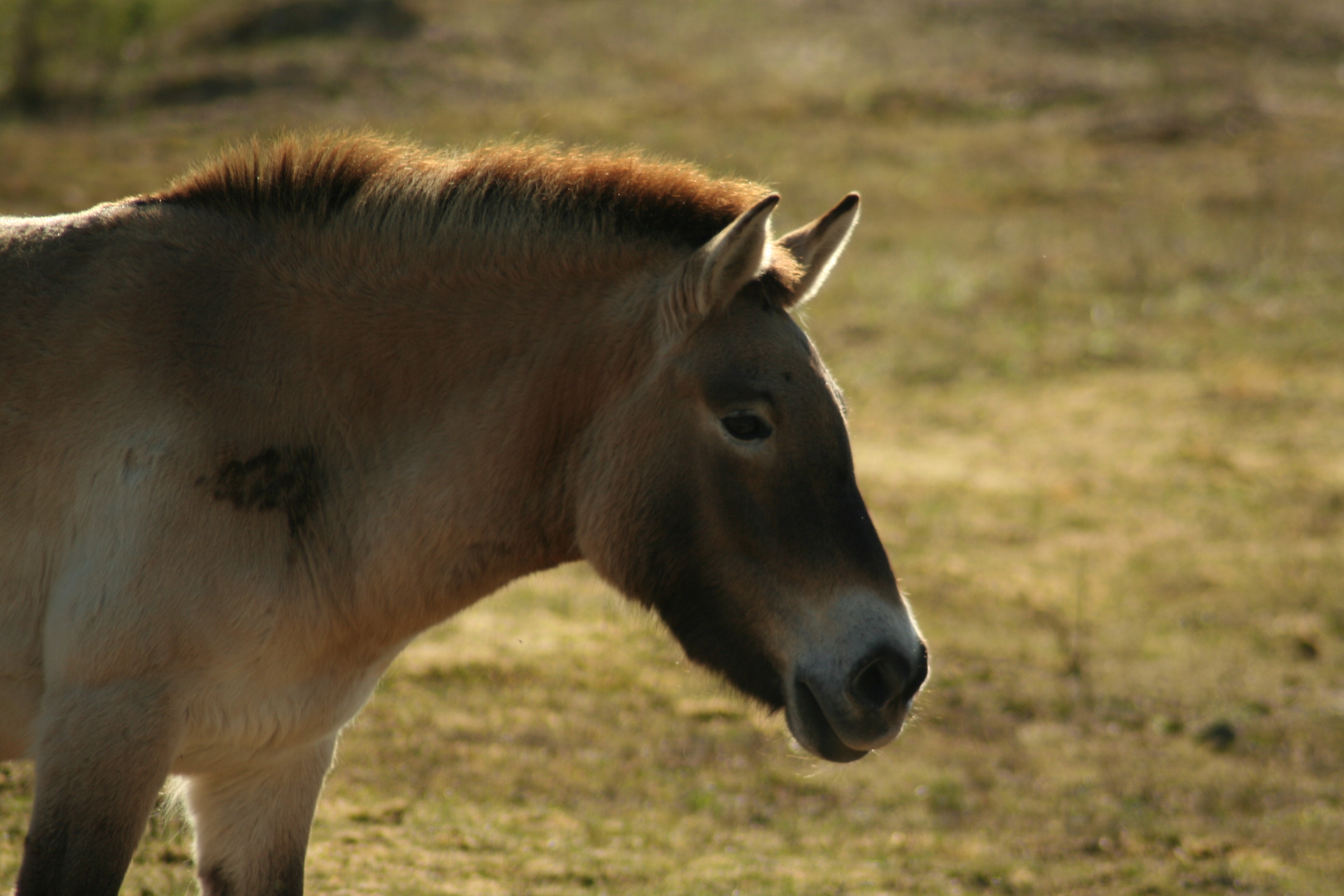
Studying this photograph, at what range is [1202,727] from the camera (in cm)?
829

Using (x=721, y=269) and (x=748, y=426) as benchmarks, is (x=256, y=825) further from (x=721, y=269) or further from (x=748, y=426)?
(x=721, y=269)

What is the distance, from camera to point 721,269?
3.55 metres

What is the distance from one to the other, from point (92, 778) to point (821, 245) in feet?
8.48

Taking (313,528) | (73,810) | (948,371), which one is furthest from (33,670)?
(948,371)

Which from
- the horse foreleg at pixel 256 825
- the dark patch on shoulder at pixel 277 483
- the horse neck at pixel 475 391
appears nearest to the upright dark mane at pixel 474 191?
the horse neck at pixel 475 391

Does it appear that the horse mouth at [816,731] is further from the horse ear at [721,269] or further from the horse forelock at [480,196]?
the horse forelock at [480,196]

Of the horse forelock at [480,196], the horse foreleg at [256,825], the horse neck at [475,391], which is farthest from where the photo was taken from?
the horse foreleg at [256,825]

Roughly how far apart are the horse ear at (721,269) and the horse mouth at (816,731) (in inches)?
43.3

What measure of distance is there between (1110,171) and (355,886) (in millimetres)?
25037

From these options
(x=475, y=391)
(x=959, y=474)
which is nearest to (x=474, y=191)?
(x=475, y=391)

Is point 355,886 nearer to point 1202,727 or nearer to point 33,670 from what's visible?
point 33,670

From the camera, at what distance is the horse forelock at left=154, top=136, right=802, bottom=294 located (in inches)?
154

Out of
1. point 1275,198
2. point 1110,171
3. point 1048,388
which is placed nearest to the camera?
point 1048,388

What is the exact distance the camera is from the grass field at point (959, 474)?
21.1 ft
